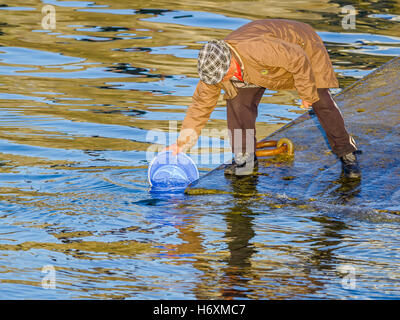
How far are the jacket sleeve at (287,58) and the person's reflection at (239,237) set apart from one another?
1.11 metres

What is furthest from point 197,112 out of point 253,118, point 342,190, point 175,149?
point 342,190

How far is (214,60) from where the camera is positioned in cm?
594

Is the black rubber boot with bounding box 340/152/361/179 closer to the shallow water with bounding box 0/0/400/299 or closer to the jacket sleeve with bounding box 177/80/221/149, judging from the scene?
the shallow water with bounding box 0/0/400/299

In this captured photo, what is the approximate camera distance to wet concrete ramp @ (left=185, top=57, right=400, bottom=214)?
6.63 metres

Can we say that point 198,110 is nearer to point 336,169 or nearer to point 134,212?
point 134,212

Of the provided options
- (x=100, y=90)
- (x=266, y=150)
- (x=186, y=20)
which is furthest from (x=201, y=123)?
(x=186, y=20)

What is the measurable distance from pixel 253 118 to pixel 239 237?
1.43 metres

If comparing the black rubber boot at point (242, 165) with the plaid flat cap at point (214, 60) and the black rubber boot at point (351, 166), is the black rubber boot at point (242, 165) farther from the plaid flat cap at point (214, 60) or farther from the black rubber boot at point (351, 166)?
the plaid flat cap at point (214, 60)

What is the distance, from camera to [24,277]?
5086mm

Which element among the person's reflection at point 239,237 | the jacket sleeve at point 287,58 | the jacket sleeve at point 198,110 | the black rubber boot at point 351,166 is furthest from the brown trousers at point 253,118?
the jacket sleeve at point 287,58

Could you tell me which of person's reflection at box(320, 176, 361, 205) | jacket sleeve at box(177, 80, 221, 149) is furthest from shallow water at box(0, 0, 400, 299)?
jacket sleeve at box(177, 80, 221, 149)
